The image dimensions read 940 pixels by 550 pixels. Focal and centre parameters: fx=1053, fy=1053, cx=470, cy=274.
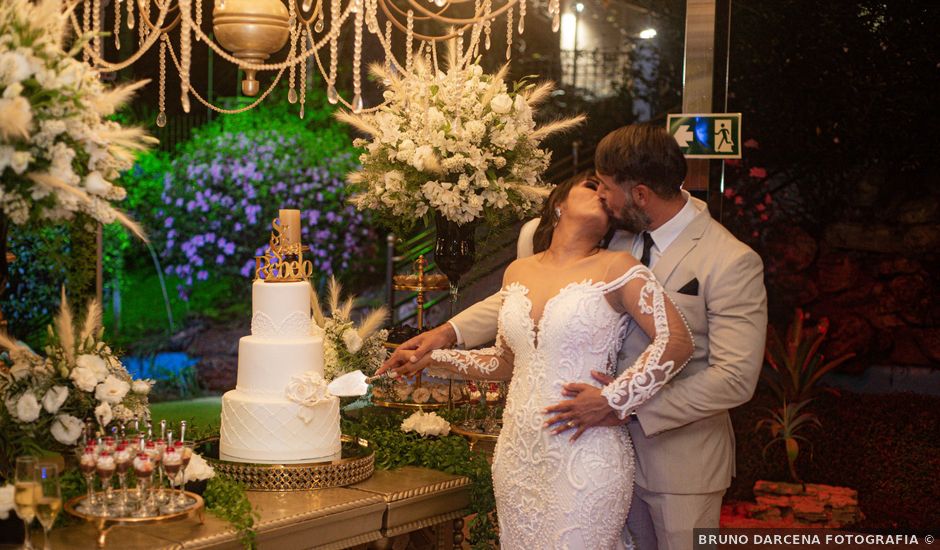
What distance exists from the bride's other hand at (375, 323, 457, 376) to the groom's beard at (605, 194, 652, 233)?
771 millimetres

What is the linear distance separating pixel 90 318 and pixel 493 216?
1671mm

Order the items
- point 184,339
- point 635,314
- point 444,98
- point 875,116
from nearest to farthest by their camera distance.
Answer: point 635,314 → point 444,98 → point 875,116 → point 184,339

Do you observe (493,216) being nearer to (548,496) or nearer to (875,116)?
(548,496)

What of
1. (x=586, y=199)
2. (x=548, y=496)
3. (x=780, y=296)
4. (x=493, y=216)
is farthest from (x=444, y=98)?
(x=780, y=296)

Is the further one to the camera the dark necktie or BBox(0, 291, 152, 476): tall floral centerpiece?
the dark necktie

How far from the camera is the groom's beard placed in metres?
3.42

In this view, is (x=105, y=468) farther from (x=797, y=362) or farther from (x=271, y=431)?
(x=797, y=362)

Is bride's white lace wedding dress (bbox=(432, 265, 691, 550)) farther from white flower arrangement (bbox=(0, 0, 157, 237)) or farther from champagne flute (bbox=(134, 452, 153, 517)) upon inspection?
white flower arrangement (bbox=(0, 0, 157, 237))

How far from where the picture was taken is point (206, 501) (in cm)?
334

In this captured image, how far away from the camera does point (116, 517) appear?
9.78 ft

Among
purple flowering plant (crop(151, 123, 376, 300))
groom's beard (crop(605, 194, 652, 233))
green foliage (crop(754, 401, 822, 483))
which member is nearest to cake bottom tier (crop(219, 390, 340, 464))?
groom's beard (crop(605, 194, 652, 233))

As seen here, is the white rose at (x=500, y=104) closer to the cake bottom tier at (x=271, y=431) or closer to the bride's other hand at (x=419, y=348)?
the bride's other hand at (x=419, y=348)

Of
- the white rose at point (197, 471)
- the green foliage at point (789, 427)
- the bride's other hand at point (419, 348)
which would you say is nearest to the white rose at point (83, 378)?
the white rose at point (197, 471)

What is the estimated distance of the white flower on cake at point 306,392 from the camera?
3.54 meters
